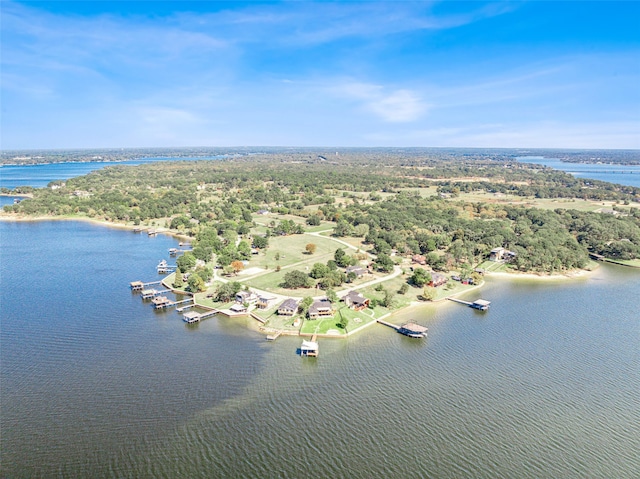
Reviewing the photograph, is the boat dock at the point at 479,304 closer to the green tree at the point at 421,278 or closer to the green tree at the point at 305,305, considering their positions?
the green tree at the point at 421,278

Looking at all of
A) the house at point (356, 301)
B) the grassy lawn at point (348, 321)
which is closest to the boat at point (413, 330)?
the grassy lawn at point (348, 321)

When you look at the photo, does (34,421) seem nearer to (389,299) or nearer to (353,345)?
(353,345)

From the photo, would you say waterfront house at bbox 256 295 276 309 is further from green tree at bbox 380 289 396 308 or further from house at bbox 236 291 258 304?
green tree at bbox 380 289 396 308

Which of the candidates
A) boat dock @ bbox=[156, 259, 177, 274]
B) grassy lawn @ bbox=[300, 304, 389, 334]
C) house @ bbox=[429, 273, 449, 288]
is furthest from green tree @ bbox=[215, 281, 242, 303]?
house @ bbox=[429, 273, 449, 288]

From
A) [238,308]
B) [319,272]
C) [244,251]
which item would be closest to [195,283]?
[238,308]

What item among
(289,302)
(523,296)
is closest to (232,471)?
(289,302)
